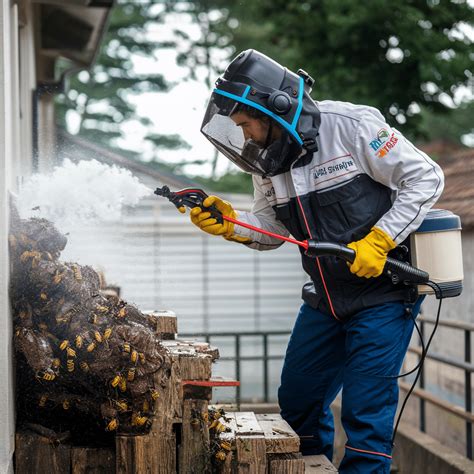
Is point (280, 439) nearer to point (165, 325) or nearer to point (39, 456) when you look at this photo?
point (165, 325)

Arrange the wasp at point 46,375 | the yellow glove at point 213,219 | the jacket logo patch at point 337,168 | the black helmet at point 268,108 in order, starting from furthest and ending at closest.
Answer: the yellow glove at point 213,219 < the jacket logo patch at point 337,168 < the black helmet at point 268,108 < the wasp at point 46,375

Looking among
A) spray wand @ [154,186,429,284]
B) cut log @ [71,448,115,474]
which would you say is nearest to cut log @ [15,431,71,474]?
cut log @ [71,448,115,474]

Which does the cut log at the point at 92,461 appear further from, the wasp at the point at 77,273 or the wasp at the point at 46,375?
the wasp at the point at 77,273

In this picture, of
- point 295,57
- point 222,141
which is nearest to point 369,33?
point 295,57

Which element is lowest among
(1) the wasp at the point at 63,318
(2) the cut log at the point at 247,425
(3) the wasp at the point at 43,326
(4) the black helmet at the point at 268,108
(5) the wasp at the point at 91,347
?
(2) the cut log at the point at 247,425

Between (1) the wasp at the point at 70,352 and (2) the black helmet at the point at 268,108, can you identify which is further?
(2) the black helmet at the point at 268,108

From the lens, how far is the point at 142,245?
1470 centimetres

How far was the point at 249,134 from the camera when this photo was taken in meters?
3.90

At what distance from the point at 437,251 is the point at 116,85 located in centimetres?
2205

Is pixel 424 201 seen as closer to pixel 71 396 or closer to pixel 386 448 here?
pixel 386 448

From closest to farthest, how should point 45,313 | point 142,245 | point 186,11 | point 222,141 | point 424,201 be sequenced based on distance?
point 45,313
point 424,201
point 222,141
point 142,245
point 186,11

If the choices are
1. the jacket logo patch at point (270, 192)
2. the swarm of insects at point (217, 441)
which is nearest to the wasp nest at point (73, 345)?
the swarm of insects at point (217, 441)

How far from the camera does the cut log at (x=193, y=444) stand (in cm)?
347

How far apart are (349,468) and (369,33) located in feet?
29.1
